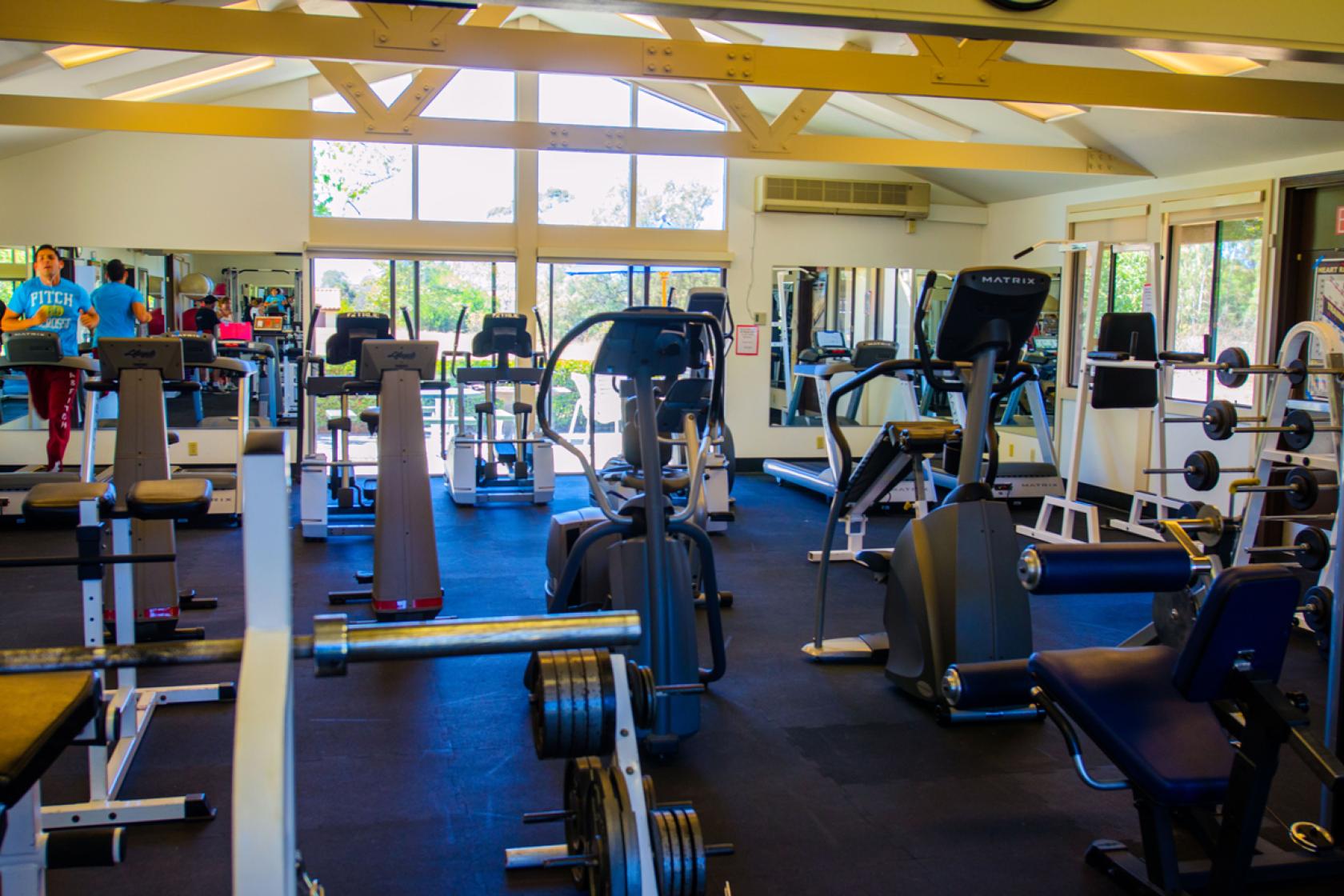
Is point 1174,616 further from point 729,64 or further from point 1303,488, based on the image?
point 729,64

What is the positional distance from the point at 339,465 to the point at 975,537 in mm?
4618

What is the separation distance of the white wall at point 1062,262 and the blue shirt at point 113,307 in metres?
7.80

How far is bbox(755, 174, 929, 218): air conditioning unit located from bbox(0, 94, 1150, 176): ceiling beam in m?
2.68

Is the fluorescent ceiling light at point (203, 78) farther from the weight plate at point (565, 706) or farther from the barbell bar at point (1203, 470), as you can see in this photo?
the weight plate at point (565, 706)

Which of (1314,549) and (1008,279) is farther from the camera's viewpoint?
(1314,549)

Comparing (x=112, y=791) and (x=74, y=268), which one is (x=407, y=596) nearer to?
(x=112, y=791)

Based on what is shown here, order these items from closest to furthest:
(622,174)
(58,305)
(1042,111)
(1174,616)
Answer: (1174,616) < (1042,111) < (58,305) < (622,174)

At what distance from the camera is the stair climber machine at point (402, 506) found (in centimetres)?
487

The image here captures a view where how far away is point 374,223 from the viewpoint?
9.62 meters

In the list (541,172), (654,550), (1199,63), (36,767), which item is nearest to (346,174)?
(541,172)

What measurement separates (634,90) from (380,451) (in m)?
6.22

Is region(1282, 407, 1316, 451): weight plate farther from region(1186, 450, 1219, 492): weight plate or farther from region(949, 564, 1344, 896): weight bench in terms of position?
region(949, 564, 1344, 896): weight bench

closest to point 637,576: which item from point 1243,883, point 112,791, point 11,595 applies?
point 112,791

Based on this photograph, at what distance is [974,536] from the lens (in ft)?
12.9
